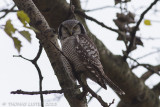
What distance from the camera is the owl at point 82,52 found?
291 cm

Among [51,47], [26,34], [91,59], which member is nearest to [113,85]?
[91,59]

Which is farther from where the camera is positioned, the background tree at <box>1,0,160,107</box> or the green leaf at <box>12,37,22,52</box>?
the background tree at <box>1,0,160,107</box>

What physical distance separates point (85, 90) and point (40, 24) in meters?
0.69

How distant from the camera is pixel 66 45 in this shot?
10.7 feet

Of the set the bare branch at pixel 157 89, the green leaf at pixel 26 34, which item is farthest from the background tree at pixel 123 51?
the green leaf at pixel 26 34

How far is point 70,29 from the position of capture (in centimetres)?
356

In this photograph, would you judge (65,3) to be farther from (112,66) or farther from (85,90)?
A: (85,90)

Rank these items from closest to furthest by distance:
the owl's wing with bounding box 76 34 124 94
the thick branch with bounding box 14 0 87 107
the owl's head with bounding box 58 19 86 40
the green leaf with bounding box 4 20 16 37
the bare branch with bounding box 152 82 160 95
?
the green leaf with bounding box 4 20 16 37, the thick branch with bounding box 14 0 87 107, the owl's wing with bounding box 76 34 124 94, the owl's head with bounding box 58 19 86 40, the bare branch with bounding box 152 82 160 95

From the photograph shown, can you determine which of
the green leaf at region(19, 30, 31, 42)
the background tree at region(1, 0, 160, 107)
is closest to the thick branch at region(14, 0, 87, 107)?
the background tree at region(1, 0, 160, 107)

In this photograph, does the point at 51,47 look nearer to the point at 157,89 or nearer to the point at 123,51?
the point at 123,51

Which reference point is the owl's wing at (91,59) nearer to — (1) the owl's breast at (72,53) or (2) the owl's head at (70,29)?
(1) the owl's breast at (72,53)

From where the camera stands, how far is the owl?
291cm

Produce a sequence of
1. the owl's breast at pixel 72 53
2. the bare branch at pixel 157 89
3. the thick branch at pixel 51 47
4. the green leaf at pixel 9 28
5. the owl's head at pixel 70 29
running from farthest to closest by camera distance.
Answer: the bare branch at pixel 157 89 < the owl's head at pixel 70 29 < the owl's breast at pixel 72 53 < the thick branch at pixel 51 47 < the green leaf at pixel 9 28

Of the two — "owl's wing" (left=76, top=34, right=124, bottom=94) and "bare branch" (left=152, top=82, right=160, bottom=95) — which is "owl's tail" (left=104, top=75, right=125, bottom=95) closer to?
"owl's wing" (left=76, top=34, right=124, bottom=94)
